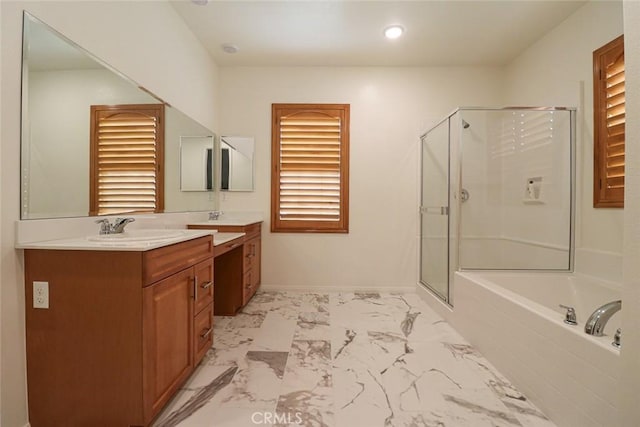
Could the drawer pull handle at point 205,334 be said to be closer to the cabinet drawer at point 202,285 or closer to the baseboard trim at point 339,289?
the cabinet drawer at point 202,285

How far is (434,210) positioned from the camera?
2.99 metres

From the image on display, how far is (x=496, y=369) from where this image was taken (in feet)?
5.86

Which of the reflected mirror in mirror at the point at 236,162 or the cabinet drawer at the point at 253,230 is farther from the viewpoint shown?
the reflected mirror in mirror at the point at 236,162

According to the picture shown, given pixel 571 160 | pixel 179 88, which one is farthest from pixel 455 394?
pixel 179 88

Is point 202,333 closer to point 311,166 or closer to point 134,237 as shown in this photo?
point 134,237

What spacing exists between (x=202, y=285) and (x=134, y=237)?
0.47 m

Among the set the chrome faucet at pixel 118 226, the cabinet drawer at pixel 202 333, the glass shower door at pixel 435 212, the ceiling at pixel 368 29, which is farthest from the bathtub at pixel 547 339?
the chrome faucet at pixel 118 226

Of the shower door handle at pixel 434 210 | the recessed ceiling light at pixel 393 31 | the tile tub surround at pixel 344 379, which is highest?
the recessed ceiling light at pixel 393 31

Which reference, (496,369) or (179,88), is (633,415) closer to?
(496,369)

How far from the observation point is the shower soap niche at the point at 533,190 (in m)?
2.60

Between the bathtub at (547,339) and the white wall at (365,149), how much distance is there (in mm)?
1088

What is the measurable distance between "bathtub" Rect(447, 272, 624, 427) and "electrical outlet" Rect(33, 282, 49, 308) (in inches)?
91.1

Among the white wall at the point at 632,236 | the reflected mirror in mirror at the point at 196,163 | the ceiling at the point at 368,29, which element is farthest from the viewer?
the reflected mirror in mirror at the point at 196,163

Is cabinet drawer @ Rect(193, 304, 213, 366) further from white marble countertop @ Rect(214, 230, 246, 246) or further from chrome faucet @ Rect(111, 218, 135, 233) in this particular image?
chrome faucet @ Rect(111, 218, 135, 233)
